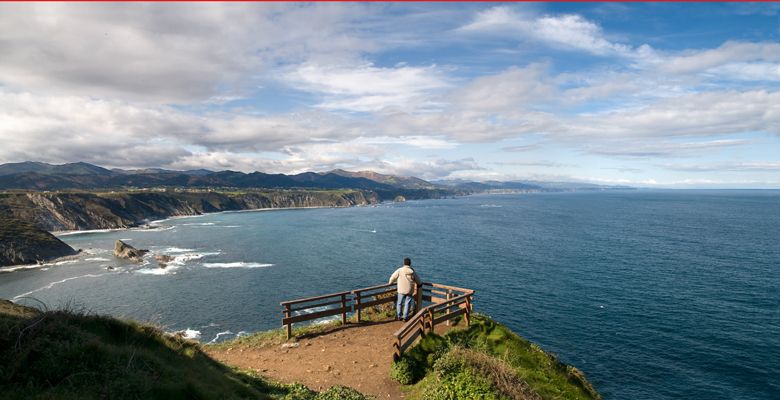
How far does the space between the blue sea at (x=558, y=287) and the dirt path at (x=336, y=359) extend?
579 centimetres

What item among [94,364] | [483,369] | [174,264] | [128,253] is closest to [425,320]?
[483,369]

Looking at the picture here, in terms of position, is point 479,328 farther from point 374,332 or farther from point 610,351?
point 610,351

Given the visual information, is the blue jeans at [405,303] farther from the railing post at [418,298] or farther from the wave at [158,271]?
the wave at [158,271]

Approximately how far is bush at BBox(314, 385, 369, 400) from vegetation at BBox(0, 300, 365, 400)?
184 cm

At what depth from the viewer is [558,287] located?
173ft

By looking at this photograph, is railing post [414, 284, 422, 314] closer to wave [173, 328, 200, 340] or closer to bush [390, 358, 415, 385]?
bush [390, 358, 415, 385]

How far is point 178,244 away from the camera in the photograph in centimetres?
9944

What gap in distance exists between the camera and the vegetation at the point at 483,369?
12.3m

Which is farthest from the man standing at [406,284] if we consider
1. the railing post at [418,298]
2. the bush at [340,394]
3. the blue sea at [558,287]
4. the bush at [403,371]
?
the blue sea at [558,287]

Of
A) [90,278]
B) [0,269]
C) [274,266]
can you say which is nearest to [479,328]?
[274,266]

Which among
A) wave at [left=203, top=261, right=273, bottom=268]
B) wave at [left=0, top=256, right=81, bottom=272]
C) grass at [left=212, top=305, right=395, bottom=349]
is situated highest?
grass at [left=212, top=305, right=395, bottom=349]

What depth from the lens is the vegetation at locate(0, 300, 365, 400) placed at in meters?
7.29

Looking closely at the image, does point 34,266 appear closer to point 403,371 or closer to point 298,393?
point 298,393

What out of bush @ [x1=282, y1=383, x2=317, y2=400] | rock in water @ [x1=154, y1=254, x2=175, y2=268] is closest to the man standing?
bush @ [x1=282, y1=383, x2=317, y2=400]
